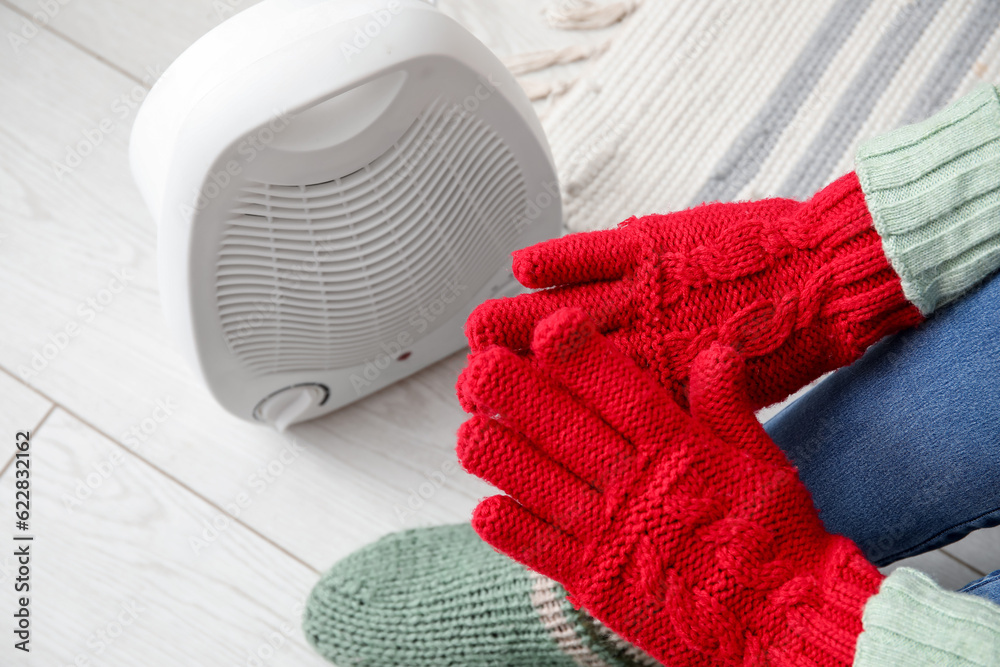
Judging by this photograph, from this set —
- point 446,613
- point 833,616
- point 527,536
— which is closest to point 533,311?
point 527,536

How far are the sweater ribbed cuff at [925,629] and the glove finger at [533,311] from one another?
230 millimetres

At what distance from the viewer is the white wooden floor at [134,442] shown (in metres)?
0.87

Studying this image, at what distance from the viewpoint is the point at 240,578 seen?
2.88ft

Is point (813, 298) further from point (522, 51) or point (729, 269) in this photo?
point (522, 51)

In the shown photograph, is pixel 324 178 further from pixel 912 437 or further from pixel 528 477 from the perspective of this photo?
pixel 912 437

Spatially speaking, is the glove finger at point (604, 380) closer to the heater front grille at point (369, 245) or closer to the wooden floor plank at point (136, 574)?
the heater front grille at point (369, 245)

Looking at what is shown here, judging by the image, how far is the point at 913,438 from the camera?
0.56 meters

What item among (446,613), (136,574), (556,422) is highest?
(556,422)

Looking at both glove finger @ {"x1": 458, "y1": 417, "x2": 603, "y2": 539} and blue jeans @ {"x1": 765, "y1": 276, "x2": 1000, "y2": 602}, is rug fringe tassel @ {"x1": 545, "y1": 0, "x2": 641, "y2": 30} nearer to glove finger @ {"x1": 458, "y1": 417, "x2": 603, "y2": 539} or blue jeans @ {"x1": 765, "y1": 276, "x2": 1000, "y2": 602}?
blue jeans @ {"x1": 765, "y1": 276, "x2": 1000, "y2": 602}

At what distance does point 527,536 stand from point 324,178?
0.98 feet

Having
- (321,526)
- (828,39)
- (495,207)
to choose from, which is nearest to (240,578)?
(321,526)

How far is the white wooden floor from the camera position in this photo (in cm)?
87

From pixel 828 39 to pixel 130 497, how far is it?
1014 mm

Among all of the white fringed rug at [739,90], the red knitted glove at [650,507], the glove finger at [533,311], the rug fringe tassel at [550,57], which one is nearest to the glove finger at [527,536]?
the red knitted glove at [650,507]
